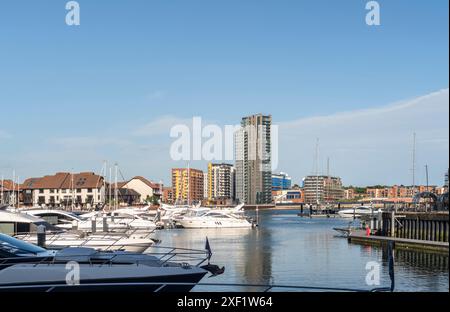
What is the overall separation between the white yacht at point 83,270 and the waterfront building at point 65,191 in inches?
5373

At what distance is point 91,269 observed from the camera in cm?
1748

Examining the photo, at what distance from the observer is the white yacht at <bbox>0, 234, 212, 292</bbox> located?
16.8 metres

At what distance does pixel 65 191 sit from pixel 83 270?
145 m

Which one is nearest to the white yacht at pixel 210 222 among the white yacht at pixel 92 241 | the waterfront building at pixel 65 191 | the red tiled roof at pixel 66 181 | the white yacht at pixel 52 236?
the white yacht at pixel 92 241

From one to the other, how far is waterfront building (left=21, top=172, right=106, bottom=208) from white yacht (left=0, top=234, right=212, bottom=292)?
448 ft

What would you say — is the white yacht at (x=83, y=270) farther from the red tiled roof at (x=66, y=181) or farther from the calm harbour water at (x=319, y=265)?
the red tiled roof at (x=66, y=181)

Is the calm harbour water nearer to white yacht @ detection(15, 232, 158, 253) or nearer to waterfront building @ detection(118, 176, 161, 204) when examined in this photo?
white yacht @ detection(15, 232, 158, 253)

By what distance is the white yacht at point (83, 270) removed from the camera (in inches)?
660

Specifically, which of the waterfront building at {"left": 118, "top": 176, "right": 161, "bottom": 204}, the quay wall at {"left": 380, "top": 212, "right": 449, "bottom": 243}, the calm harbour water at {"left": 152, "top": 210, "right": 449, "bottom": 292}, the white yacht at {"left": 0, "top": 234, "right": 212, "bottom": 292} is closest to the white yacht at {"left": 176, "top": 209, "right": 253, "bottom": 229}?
the calm harbour water at {"left": 152, "top": 210, "right": 449, "bottom": 292}

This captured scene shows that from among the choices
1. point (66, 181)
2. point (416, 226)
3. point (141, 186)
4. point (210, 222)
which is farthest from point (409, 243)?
point (141, 186)

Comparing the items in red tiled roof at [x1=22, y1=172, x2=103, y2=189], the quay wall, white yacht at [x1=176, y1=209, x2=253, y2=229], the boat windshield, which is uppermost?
red tiled roof at [x1=22, y1=172, x2=103, y2=189]

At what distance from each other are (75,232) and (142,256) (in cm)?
2030
